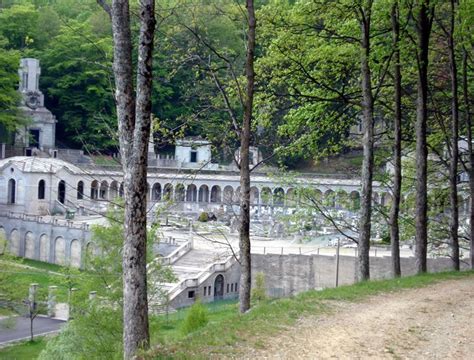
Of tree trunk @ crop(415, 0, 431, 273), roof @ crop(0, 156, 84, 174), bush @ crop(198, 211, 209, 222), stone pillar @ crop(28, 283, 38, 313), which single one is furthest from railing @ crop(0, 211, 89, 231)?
tree trunk @ crop(415, 0, 431, 273)

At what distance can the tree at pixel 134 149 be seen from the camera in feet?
23.5

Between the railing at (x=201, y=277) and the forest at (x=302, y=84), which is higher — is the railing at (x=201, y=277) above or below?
below

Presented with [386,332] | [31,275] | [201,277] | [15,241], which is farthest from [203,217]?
[386,332]

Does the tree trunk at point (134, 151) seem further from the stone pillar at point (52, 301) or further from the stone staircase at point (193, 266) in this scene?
the stone staircase at point (193, 266)

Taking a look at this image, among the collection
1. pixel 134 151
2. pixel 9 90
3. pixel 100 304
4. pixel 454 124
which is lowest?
pixel 100 304

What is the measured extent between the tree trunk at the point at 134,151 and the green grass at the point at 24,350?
57.1 feet

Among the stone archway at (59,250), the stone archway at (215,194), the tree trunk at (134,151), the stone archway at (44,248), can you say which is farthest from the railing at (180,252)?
the tree trunk at (134,151)

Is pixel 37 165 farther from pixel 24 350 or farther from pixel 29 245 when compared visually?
pixel 24 350

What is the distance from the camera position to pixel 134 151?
23.7 ft

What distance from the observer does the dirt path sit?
7480mm

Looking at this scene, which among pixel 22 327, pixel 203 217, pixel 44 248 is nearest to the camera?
pixel 22 327

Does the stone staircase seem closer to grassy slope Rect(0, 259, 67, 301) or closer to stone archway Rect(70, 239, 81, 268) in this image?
grassy slope Rect(0, 259, 67, 301)

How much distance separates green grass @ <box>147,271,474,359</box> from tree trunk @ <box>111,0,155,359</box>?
44cm

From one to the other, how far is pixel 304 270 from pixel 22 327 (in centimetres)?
1310
